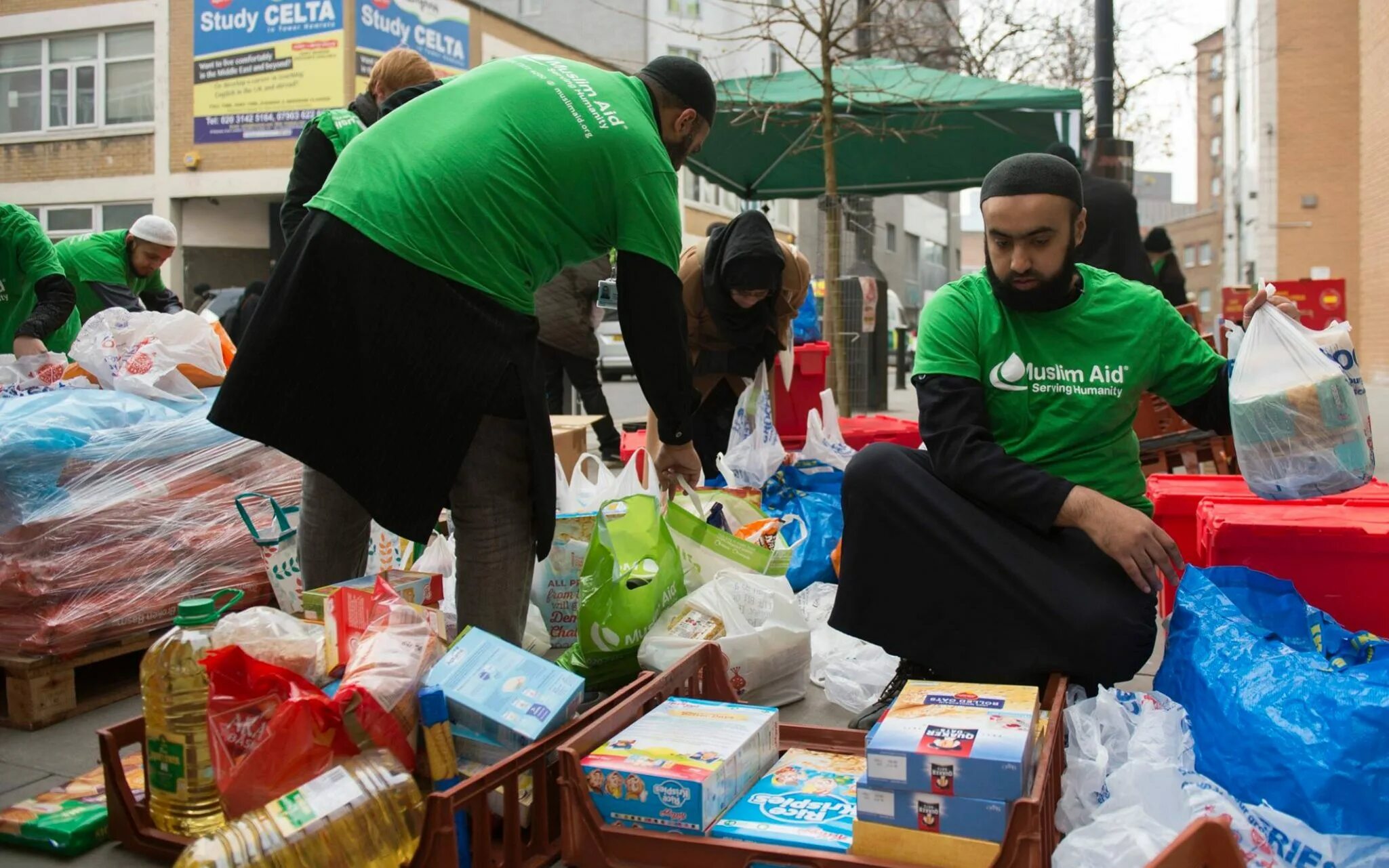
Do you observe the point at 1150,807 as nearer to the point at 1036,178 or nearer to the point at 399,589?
the point at 1036,178

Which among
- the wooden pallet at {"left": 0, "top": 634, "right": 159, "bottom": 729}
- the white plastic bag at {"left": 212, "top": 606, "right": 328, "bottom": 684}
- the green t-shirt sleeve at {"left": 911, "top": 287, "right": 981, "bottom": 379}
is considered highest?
the green t-shirt sleeve at {"left": 911, "top": 287, "right": 981, "bottom": 379}

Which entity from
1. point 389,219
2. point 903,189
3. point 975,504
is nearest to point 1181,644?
point 975,504

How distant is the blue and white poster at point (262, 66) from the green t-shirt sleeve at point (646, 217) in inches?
793

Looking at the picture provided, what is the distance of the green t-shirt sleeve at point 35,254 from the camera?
175 inches

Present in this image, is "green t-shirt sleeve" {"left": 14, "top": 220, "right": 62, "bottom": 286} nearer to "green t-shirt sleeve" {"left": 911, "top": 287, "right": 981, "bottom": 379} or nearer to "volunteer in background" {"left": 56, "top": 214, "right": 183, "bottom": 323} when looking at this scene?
"volunteer in background" {"left": 56, "top": 214, "right": 183, "bottom": 323}

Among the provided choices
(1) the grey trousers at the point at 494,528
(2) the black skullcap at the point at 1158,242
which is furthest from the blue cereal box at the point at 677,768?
(2) the black skullcap at the point at 1158,242

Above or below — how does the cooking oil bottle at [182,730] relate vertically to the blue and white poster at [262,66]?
below

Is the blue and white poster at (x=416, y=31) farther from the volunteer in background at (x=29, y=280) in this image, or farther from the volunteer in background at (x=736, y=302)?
the volunteer in background at (x=736, y=302)

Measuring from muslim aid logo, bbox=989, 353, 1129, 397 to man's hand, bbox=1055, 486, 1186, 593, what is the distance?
28cm

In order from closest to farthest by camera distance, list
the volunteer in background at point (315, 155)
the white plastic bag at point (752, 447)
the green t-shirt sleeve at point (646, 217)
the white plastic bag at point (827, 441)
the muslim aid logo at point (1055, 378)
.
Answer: the green t-shirt sleeve at point (646, 217) → the muslim aid logo at point (1055, 378) → the volunteer in background at point (315, 155) → the white plastic bag at point (752, 447) → the white plastic bag at point (827, 441)

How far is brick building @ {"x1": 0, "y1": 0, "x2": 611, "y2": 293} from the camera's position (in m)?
21.0

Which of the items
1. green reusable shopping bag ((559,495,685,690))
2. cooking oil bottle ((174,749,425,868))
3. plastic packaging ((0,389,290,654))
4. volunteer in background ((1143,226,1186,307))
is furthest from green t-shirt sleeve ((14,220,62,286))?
volunteer in background ((1143,226,1186,307))

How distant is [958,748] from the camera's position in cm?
181

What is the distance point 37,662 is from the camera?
115 inches
